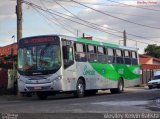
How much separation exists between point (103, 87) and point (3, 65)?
8399mm

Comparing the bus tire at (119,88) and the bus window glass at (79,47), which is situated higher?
the bus window glass at (79,47)

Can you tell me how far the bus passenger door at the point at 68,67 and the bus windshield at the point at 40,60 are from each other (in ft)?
1.63

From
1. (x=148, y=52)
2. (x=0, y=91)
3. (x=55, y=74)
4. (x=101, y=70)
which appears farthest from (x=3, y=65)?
(x=148, y=52)

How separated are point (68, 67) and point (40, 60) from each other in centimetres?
158

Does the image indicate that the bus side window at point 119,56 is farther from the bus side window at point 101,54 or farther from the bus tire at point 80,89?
the bus tire at point 80,89

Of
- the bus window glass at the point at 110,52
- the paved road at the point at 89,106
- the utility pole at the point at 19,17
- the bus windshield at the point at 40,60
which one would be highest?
the utility pole at the point at 19,17

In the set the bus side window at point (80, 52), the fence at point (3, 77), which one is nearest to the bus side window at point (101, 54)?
the bus side window at point (80, 52)

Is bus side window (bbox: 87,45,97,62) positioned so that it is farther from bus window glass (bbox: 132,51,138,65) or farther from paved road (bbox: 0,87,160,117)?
bus window glass (bbox: 132,51,138,65)

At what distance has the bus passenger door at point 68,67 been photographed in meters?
25.8

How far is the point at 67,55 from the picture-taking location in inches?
1020

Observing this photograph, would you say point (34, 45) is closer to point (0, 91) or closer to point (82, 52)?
point (82, 52)

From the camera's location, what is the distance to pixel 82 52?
27.9m

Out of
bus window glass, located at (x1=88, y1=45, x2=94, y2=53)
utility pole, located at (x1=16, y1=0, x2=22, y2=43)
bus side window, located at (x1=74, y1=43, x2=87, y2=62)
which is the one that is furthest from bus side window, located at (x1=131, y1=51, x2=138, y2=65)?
utility pole, located at (x1=16, y1=0, x2=22, y2=43)

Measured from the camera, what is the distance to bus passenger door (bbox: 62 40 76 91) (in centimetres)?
2578
